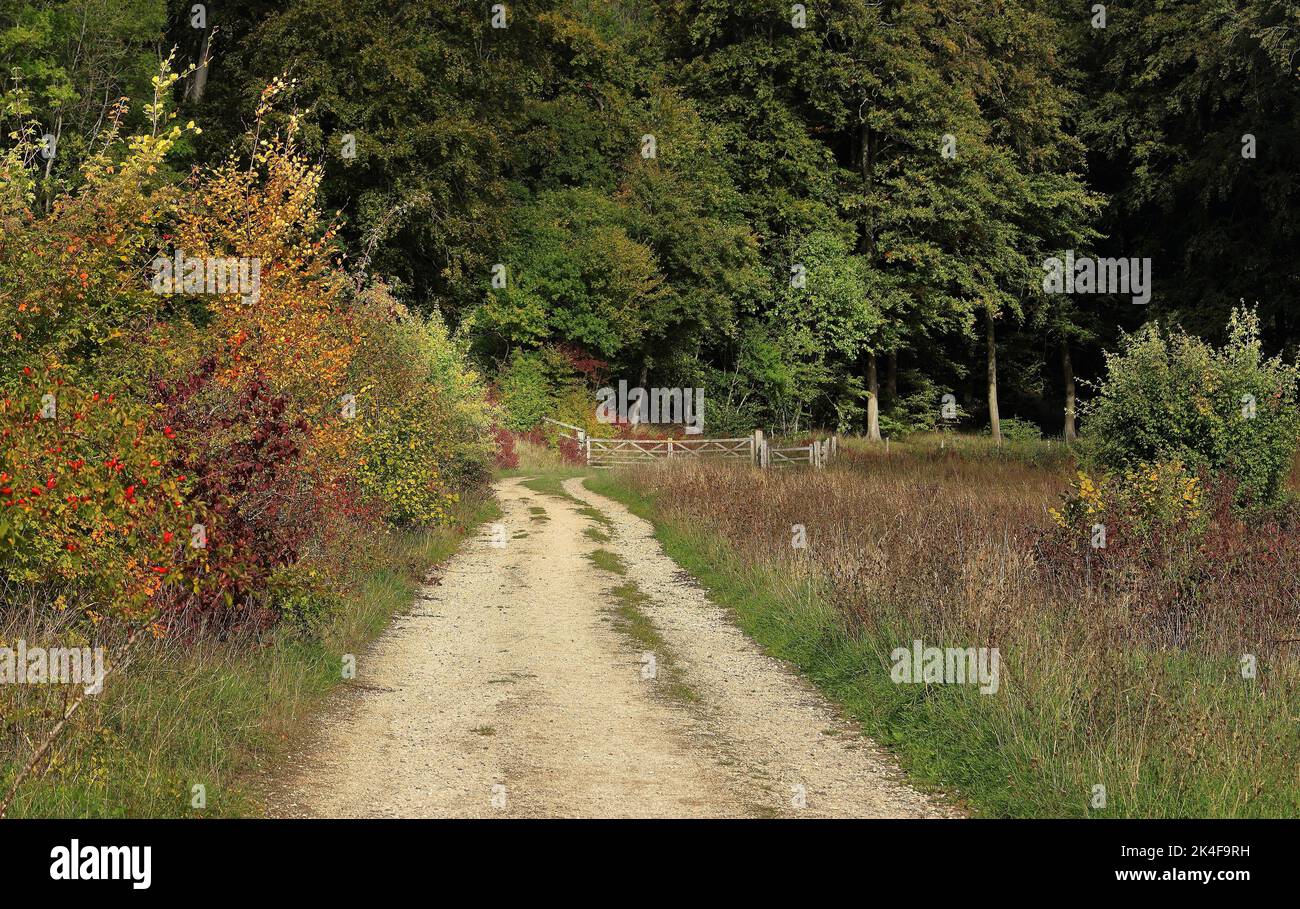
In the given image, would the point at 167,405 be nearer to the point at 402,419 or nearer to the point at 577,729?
the point at 577,729

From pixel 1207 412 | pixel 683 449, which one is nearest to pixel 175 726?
pixel 1207 412

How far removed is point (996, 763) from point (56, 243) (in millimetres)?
8289

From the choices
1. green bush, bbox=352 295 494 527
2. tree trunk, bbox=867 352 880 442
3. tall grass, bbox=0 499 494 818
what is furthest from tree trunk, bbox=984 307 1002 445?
tall grass, bbox=0 499 494 818

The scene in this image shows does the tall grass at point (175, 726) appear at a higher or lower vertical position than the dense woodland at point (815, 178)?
lower

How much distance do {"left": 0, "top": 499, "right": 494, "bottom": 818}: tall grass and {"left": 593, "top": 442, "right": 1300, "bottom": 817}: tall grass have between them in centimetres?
471

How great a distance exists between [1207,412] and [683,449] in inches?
1074

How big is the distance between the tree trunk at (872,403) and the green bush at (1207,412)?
1303 inches

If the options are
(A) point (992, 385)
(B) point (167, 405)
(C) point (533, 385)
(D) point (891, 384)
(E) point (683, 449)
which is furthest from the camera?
(D) point (891, 384)

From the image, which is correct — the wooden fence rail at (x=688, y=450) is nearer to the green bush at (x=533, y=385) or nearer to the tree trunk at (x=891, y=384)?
the green bush at (x=533, y=385)

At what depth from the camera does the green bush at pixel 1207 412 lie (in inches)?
637

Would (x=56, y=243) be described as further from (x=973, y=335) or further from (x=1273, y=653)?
(x=973, y=335)

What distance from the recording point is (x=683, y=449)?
4256 centimetres

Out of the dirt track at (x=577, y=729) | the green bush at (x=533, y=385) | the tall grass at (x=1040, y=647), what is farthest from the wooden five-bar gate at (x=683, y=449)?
the dirt track at (x=577, y=729)
